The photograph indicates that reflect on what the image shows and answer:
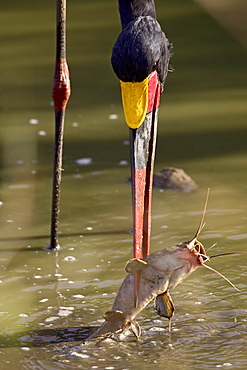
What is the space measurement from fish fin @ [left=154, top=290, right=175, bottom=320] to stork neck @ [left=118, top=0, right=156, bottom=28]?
3.46 ft

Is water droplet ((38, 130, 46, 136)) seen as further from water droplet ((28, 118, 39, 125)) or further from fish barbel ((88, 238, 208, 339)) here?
fish barbel ((88, 238, 208, 339))

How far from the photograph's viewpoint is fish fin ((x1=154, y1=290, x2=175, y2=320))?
204 cm

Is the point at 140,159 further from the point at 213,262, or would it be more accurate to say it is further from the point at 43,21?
the point at 43,21

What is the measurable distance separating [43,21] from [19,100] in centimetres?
371

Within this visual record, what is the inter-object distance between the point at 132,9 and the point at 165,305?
1.13 metres

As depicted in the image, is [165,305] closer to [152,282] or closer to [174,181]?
[152,282]

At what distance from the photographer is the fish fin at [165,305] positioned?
204 centimetres

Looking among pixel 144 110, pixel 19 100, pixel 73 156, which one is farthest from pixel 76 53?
pixel 144 110

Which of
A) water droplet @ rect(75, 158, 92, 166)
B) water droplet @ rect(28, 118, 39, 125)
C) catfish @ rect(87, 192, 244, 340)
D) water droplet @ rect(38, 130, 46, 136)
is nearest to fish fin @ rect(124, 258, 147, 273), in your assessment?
catfish @ rect(87, 192, 244, 340)

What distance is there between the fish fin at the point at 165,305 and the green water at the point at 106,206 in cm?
12

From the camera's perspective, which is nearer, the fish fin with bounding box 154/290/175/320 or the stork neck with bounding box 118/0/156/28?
the fish fin with bounding box 154/290/175/320

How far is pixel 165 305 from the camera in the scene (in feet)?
6.72

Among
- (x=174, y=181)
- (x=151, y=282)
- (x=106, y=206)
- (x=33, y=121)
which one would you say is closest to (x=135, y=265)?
(x=151, y=282)

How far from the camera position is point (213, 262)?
9.43 ft
